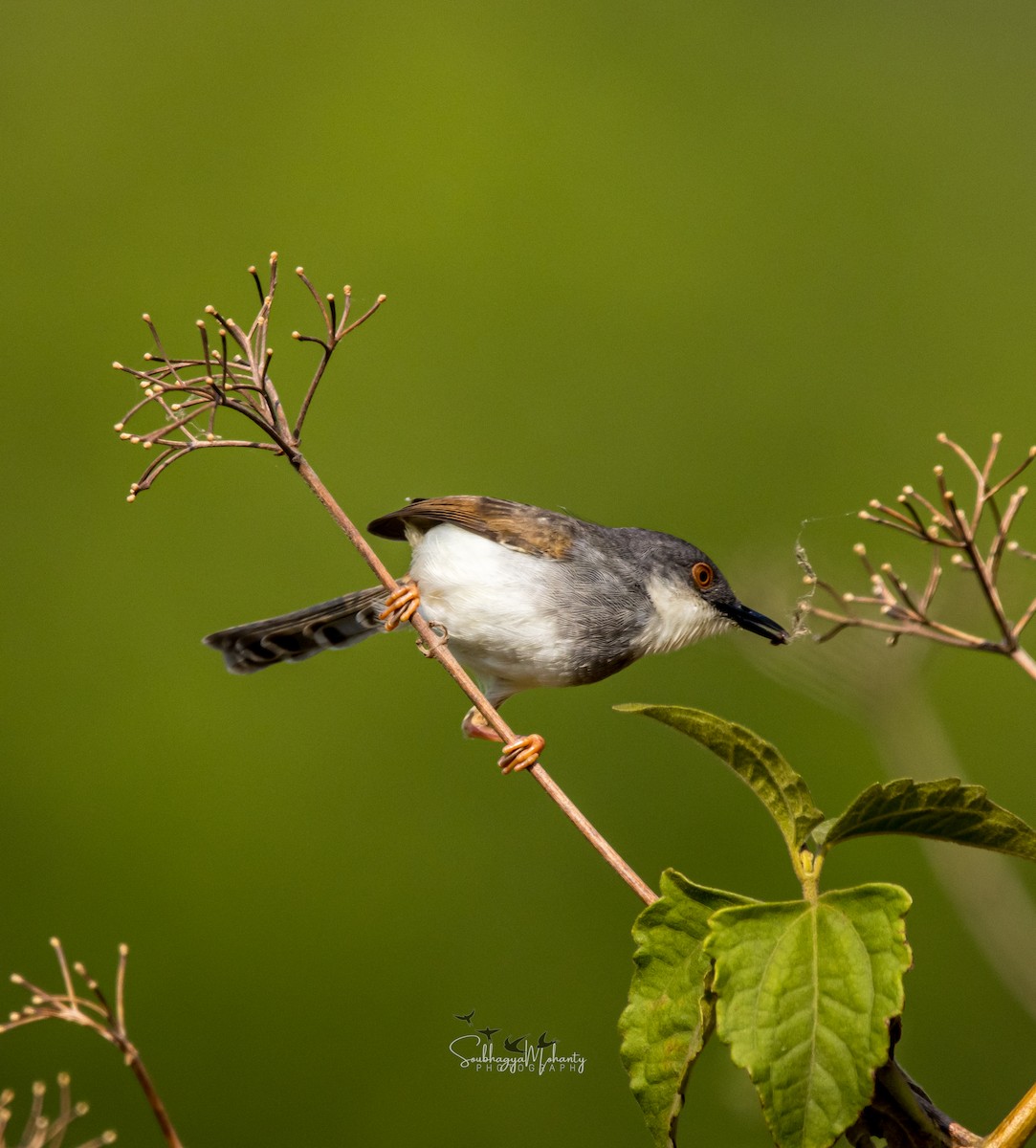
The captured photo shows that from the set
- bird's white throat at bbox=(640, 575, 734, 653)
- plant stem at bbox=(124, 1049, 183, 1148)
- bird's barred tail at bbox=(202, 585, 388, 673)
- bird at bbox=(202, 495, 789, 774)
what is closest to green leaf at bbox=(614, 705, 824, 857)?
plant stem at bbox=(124, 1049, 183, 1148)

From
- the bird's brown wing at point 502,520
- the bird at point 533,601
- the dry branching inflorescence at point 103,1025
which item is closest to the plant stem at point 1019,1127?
the dry branching inflorescence at point 103,1025

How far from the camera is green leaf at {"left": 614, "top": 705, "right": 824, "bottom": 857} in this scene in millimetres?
1308

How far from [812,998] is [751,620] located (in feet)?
6.77

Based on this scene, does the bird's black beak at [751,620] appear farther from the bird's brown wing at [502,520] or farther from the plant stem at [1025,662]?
the plant stem at [1025,662]

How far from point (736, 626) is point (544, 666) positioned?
0.55 m

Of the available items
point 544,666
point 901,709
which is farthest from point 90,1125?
point 901,709

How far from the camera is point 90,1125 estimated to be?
5.89 meters

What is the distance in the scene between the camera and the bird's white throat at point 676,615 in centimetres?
319

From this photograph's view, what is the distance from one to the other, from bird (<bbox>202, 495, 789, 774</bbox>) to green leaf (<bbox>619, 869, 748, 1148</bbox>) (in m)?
1.73

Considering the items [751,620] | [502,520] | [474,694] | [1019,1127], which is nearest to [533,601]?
[502,520]

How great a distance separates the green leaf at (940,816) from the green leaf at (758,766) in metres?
0.06

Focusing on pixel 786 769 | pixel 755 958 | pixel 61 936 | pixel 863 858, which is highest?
pixel 61 936

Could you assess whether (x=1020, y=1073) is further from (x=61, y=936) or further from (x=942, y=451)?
(x=61, y=936)

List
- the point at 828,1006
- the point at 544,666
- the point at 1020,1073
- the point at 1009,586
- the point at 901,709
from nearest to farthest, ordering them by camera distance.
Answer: the point at 828,1006
the point at 901,709
the point at 1009,586
the point at 544,666
the point at 1020,1073
